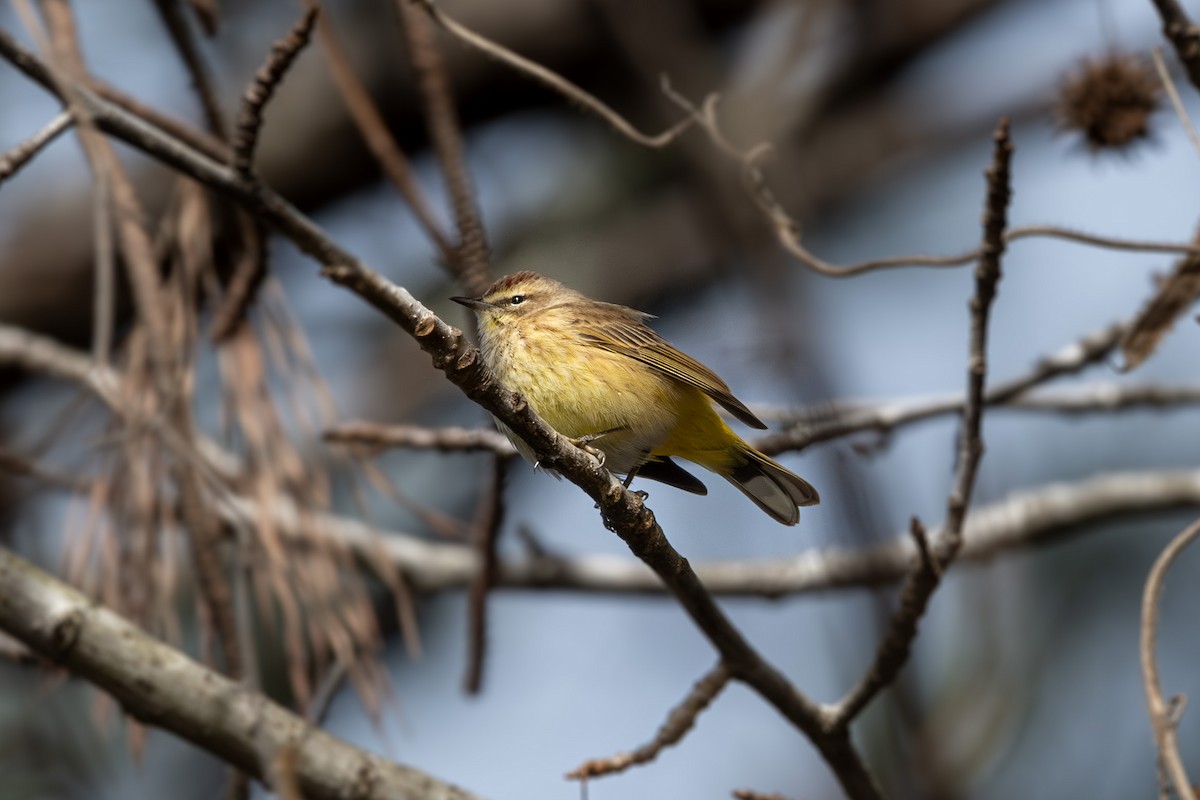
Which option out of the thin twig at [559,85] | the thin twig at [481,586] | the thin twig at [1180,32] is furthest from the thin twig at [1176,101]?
the thin twig at [481,586]

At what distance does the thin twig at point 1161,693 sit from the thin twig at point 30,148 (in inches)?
114

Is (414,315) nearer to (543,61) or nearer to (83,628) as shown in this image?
(83,628)

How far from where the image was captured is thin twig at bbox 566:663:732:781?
3.08 m

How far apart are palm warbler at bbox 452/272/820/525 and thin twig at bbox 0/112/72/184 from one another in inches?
46.4

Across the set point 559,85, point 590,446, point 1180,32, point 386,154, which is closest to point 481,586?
point 590,446

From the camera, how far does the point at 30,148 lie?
3057mm

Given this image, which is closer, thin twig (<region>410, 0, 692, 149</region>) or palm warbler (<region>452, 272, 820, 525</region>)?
thin twig (<region>410, 0, 692, 149</region>)

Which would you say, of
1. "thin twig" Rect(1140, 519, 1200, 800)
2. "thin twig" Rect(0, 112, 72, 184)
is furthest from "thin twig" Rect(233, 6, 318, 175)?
"thin twig" Rect(1140, 519, 1200, 800)

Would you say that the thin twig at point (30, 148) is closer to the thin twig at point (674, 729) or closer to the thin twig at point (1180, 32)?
the thin twig at point (674, 729)

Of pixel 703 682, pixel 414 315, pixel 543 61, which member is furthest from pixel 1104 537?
pixel 414 315

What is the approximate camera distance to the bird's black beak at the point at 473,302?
3402 millimetres

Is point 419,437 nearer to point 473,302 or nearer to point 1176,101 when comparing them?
point 473,302

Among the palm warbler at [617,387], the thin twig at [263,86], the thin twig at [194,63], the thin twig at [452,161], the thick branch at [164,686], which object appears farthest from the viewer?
the thin twig at [194,63]

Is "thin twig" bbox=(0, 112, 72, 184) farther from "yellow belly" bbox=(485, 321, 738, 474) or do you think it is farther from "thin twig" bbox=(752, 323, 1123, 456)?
"thin twig" bbox=(752, 323, 1123, 456)
